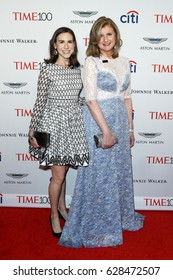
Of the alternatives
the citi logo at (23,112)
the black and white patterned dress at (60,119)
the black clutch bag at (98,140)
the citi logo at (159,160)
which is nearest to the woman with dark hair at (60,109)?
the black and white patterned dress at (60,119)

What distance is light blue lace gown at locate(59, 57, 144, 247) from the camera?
234cm

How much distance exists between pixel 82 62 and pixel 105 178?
3.26 ft

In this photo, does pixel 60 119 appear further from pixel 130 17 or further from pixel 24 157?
pixel 130 17

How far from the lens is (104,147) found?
2307mm

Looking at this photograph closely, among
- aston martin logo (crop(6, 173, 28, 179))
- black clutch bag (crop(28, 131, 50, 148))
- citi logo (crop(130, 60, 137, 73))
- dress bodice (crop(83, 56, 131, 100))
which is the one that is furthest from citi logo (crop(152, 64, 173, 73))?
aston martin logo (crop(6, 173, 28, 179))

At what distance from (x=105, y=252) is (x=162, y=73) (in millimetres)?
1492

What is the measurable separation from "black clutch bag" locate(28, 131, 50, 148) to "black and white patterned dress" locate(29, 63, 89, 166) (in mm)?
41

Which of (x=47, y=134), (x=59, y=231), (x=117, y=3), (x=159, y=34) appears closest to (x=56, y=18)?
(x=117, y=3)

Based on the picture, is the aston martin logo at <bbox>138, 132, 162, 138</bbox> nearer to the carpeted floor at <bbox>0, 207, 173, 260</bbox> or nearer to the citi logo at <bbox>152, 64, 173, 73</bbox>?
the citi logo at <bbox>152, 64, 173, 73</bbox>

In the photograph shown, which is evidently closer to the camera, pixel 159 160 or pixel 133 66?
pixel 133 66

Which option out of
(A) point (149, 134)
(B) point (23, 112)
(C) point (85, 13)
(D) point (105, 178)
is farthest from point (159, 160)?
(C) point (85, 13)

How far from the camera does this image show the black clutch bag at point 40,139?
229cm

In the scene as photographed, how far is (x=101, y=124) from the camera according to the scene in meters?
2.26

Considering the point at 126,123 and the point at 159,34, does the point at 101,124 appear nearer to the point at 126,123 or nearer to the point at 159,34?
the point at 126,123
